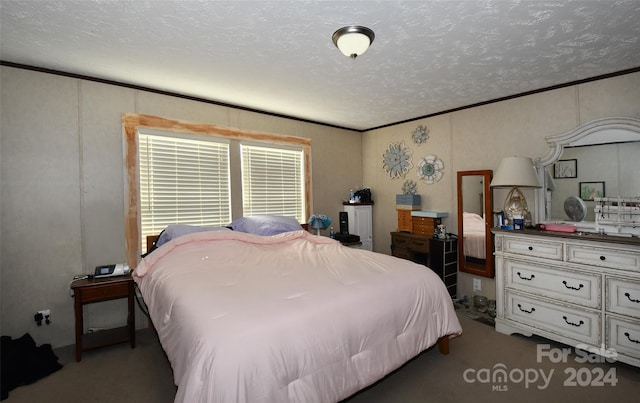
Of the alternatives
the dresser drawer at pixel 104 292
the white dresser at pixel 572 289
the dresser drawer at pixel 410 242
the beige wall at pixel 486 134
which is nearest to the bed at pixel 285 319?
the dresser drawer at pixel 104 292

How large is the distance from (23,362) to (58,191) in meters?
1.47

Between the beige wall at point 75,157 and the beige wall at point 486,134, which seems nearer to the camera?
the beige wall at point 75,157

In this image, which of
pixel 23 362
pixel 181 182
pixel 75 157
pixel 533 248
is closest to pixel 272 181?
pixel 181 182

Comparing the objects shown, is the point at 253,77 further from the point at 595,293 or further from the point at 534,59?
the point at 595,293

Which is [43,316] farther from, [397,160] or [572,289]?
[572,289]

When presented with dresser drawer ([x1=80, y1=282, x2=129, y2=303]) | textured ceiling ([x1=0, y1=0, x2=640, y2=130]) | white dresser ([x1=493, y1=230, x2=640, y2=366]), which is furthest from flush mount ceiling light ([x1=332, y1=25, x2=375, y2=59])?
dresser drawer ([x1=80, y1=282, x2=129, y2=303])

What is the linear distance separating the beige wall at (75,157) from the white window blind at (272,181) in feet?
1.93

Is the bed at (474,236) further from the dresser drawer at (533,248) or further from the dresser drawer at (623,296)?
the dresser drawer at (623,296)

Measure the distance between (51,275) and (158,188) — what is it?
1.23 meters

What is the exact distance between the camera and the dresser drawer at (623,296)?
2.28 metres

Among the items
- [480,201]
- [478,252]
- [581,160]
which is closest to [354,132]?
[480,201]

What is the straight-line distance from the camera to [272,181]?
4234mm

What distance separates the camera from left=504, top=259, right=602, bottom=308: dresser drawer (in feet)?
8.16

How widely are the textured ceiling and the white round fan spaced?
125cm
